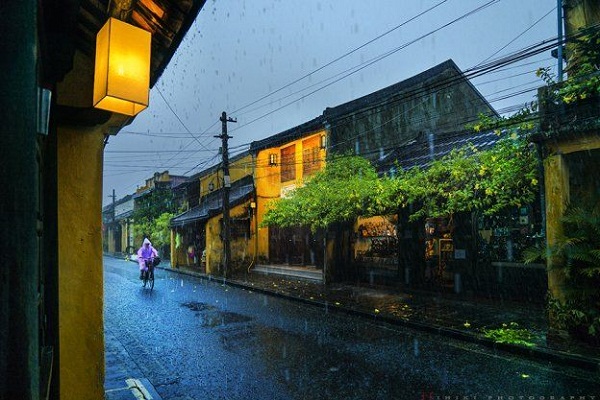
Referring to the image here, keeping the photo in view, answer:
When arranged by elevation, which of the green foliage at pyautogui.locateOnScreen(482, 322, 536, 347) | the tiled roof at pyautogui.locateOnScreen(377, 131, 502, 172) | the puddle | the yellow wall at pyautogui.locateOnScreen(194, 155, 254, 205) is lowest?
the puddle

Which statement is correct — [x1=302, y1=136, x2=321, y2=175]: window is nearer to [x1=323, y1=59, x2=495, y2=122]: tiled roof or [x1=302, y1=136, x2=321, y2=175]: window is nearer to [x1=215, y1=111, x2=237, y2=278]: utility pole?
[x1=323, y1=59, x2=495, y2=122]: tiled roof

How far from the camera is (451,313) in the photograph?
35.8 feet

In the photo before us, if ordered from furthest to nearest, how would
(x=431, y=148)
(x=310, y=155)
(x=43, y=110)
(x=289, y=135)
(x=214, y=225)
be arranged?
(x=214, y=225), (x=289, y=135), (x=310, y=155), (x=431, y=148), (x=43, y=110)

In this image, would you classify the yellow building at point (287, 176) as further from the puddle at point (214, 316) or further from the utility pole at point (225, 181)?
the puddle at point (214, 316)

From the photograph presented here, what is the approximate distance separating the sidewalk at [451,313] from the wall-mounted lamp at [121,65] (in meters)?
7.68

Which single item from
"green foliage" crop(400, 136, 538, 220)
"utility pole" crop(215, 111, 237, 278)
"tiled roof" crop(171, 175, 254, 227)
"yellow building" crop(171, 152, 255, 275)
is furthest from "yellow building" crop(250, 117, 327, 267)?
"green foliage" crop(400, 136, 538, 220)

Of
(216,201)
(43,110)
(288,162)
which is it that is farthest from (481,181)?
(216,201)

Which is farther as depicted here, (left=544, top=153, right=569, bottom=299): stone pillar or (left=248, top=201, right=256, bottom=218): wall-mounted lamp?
(left=248, top=201, right=256, bottom=218): wall-mounted lamp

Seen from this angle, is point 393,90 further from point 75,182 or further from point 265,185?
point 75,182

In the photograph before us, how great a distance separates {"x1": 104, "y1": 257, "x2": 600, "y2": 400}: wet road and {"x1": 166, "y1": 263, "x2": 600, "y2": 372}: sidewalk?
258 mm

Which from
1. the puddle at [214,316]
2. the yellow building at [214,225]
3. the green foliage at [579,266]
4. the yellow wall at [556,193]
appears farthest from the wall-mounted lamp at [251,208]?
the green foliage at [579,266]

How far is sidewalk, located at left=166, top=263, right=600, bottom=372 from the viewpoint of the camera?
24.5 ft

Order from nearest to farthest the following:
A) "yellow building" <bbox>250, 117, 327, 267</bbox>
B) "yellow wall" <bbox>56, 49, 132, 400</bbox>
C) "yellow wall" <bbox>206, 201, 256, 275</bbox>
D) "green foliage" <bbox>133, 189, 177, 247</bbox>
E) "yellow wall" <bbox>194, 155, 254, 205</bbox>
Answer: "yellow wall" <bbox>56, 49, 132, 400</bbox>
"yellow building" <bbox>250, 117, 327, 267</bbox>
"yellow wall" <bbox>206, 201, 256, 275</bbox>
"yellow wall" <bbox>194, 155, 254, 205</bbox>
"green foliage" <bbox>133, 189, 177, 247</bbox>

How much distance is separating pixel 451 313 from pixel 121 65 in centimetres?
1015
